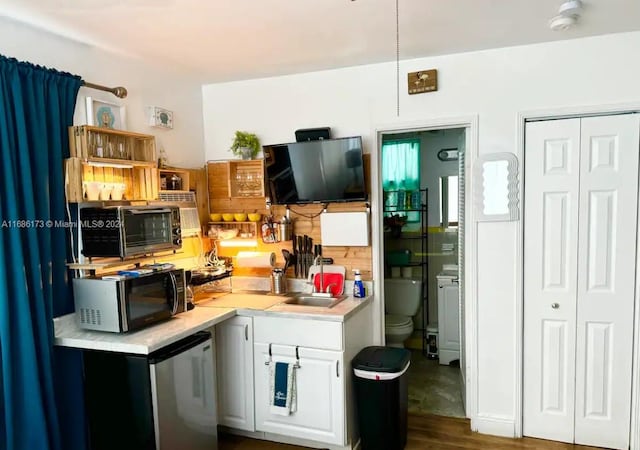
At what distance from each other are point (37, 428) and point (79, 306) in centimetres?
62

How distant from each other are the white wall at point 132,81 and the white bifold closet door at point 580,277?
2520 mm

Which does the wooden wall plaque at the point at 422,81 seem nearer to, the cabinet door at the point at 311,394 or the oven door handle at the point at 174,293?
the cabinet door at the point at 311,394

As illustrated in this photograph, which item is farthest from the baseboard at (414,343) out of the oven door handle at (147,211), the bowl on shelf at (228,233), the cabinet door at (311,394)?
the oven door handle at (147,211)

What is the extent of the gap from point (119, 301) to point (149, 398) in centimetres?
53

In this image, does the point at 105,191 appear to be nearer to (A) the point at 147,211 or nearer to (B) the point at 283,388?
(A) the point at 147,211

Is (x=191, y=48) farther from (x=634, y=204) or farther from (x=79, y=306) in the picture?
(x=634, y=204)

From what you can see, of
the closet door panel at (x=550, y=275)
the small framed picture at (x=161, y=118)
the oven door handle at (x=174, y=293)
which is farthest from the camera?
the small framed picture at (x=161, y=118)

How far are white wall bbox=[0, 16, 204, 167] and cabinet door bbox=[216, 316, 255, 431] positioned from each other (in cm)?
136

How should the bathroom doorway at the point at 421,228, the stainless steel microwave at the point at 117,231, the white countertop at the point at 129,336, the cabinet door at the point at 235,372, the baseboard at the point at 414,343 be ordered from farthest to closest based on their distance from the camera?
the baseboard at the point at 414,343, the bathroom doorway at the point at 421,228, the cabinet door at the point at 235,372, the stainless steel microwave at the point at 117,231, the white countertop at the point at 129,336

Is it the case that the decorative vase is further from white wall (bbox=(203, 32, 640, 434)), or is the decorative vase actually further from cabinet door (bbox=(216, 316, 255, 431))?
cabinet door (bbox=(216, 316, 255, 431))

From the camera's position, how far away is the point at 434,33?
264cm

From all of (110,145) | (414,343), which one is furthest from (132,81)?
(414,343)

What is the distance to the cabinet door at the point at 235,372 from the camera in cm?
301

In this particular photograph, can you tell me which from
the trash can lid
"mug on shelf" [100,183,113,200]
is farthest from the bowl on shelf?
the trash can lid
